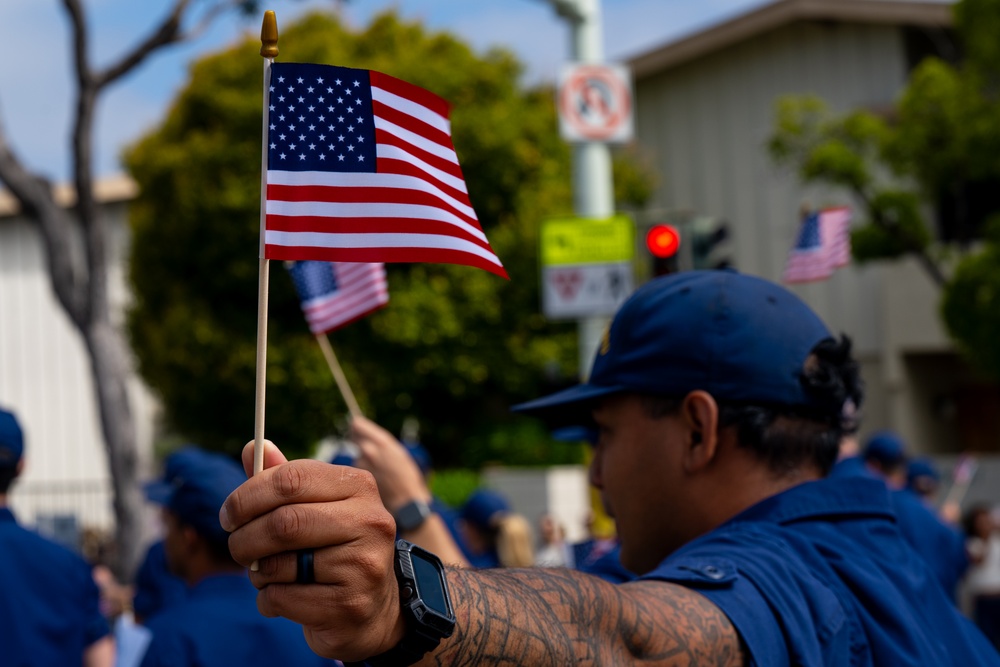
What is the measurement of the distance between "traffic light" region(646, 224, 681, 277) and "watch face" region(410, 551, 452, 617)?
6786 millimetres

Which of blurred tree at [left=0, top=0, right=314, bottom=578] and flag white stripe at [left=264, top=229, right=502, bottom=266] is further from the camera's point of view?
blurred tree at [left=0, top=0, right=314, bottom=578]

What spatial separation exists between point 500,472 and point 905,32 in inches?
446

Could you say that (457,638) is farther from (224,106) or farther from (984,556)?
(224,106)

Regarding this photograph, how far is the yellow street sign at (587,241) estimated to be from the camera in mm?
9539

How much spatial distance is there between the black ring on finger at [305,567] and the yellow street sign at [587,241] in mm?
7964

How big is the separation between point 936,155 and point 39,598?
1638 centimetres

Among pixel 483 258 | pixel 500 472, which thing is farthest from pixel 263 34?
pixel 500 472

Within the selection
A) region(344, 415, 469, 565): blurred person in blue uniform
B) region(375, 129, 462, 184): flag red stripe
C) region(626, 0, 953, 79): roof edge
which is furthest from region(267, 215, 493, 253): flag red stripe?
region(626, 0, 953, 79): roof edge

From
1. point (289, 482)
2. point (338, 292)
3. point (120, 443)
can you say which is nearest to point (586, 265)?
point (338, 292)

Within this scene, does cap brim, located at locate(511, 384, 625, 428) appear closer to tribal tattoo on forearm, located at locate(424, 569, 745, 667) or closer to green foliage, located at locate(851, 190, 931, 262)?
tribal tattoo on forearm, located at locate(424, 569, 745, 667)

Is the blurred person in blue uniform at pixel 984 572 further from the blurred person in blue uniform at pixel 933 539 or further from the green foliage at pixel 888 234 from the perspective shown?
the green foliage at pixel 888 234

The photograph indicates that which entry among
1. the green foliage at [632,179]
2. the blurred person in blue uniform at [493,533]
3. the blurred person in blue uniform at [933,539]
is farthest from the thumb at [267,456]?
the green foliage at [632,179]

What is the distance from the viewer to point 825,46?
83.6 feet

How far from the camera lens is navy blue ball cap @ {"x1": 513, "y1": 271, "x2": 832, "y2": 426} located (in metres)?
2.51
